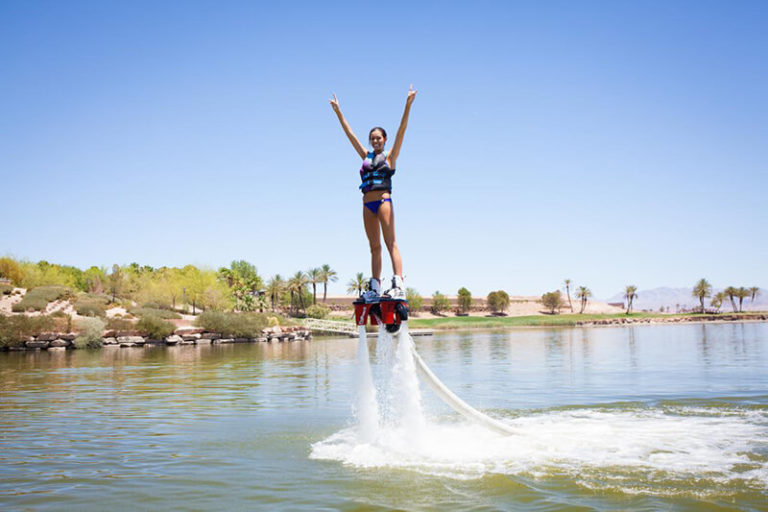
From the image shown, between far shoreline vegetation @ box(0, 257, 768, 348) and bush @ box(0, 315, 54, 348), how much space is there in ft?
0.25

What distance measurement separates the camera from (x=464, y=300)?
6329 inches

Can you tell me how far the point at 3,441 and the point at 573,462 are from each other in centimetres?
1062

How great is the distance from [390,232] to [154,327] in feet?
187

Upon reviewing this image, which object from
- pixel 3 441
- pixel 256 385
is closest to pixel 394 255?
pixel 3 441

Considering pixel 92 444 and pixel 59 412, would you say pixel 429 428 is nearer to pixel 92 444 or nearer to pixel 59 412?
pixel 92 444

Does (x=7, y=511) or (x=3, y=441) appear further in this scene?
(x=3, y=441)

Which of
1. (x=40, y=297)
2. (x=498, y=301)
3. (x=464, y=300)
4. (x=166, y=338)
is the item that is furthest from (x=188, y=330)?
(x=498, y=301)

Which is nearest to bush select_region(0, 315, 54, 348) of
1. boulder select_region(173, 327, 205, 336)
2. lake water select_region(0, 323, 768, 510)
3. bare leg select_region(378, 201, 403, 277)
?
boulder select_region(173, 327, 205, 336)

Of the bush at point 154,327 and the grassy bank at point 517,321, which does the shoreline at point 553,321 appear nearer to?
the grassy bank at point 517,321

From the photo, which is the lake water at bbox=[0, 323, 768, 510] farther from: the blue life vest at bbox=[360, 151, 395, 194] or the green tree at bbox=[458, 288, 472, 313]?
the green tree at bbox=[458, 288, 472, 313]

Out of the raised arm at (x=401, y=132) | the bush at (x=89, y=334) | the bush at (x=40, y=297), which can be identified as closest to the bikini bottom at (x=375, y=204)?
the raised arm at (x=401, y=132)

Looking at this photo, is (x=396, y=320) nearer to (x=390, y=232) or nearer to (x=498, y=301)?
(x=390, y=232)

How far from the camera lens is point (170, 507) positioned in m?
7.08

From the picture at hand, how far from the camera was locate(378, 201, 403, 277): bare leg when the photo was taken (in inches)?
369
